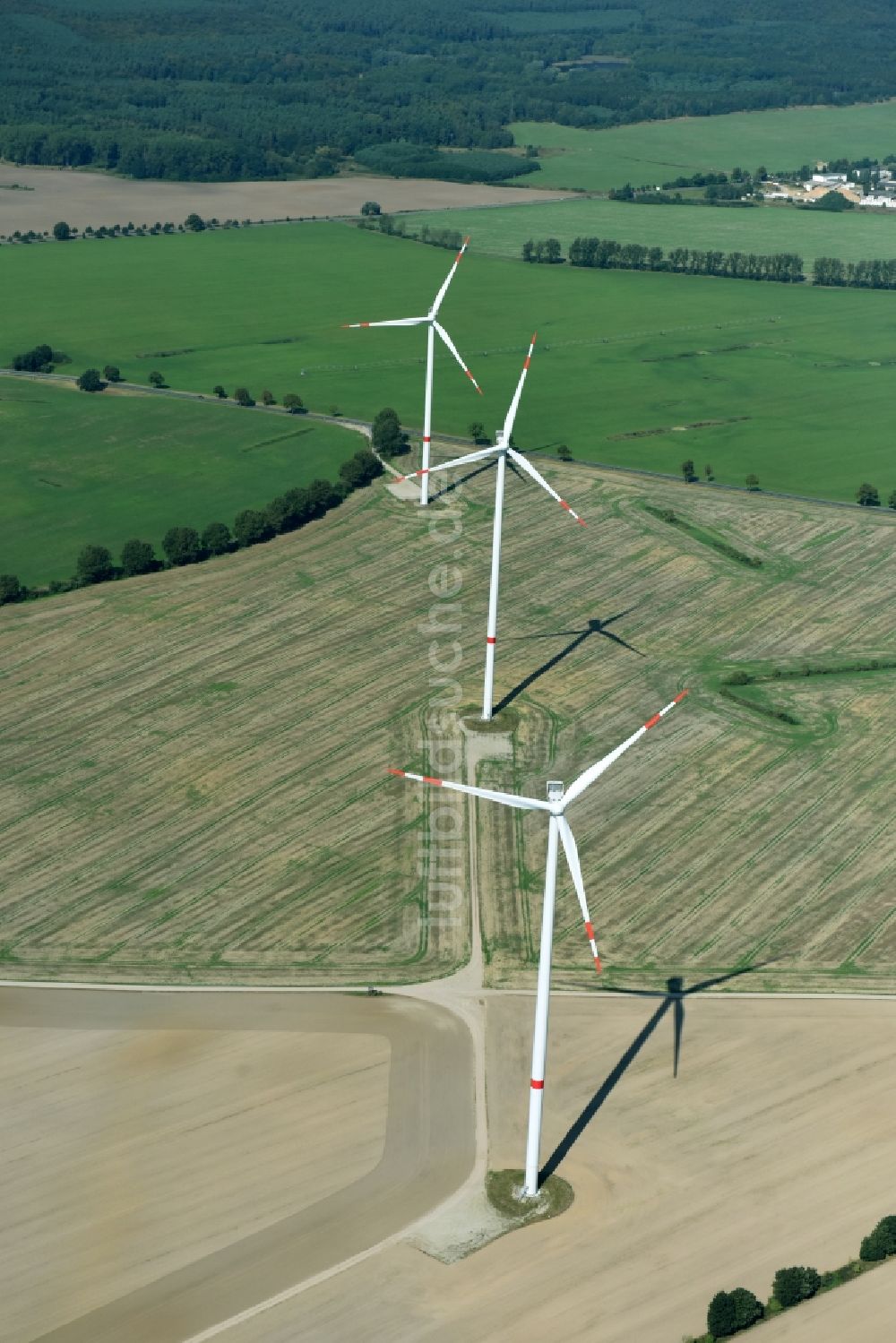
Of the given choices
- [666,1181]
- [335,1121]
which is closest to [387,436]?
[335,1121]

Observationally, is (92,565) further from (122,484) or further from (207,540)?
(122,484)

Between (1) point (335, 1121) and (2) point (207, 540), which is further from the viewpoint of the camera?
(2) point (207, 540)

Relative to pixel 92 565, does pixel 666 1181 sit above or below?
below

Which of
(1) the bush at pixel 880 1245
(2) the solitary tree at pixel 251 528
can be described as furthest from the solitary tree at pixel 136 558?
(1) the bush at pixel 880 1245

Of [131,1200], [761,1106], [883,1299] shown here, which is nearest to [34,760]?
[131,1200]

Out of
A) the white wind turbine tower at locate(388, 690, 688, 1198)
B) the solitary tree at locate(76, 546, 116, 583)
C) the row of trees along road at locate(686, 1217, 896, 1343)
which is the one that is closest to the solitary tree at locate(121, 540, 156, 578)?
the solitary tree at locate(76, 546, 116, 583)

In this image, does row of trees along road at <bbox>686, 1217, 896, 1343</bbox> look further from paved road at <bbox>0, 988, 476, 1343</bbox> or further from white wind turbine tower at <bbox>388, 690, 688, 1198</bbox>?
paved road at <bbox>0, 988, 476, 1343</bbox>
